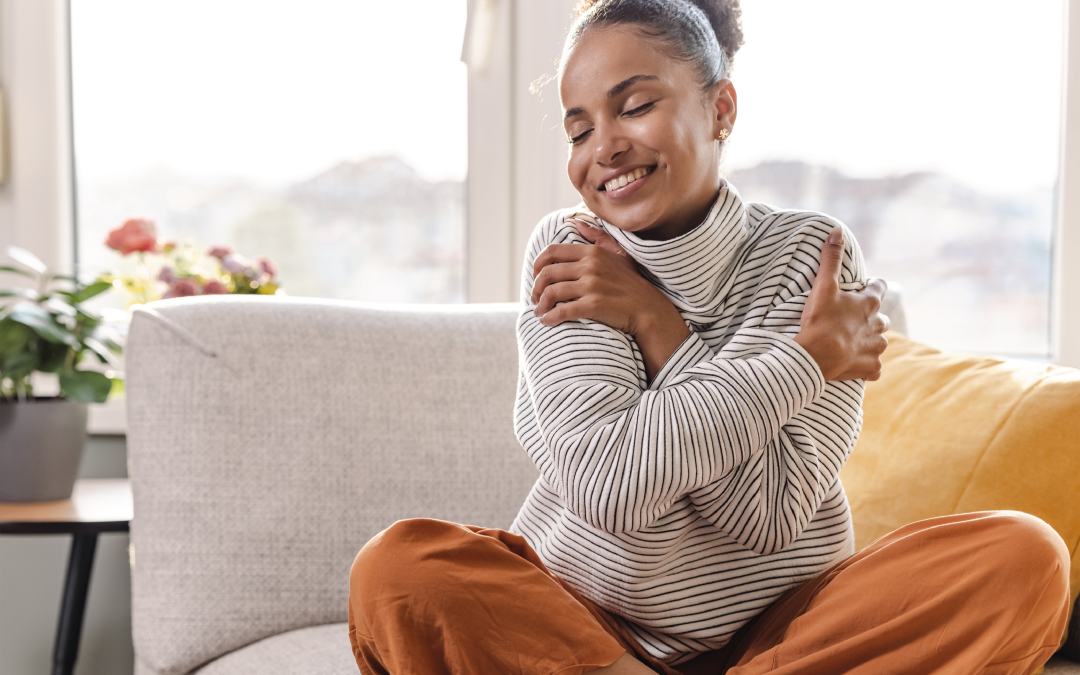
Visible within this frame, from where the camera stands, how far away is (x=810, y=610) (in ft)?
3.05

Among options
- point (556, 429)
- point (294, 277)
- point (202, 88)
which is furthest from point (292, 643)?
point (202, 88)

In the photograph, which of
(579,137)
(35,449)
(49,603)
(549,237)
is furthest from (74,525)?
(579,137)

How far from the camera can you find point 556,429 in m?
0.94

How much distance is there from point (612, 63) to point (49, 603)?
179cm

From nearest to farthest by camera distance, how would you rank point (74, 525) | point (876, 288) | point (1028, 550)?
point (1028, 550) → point (876, 288) → point (74, 525)

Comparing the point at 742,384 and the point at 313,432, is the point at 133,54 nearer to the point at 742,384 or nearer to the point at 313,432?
the point at 313,432

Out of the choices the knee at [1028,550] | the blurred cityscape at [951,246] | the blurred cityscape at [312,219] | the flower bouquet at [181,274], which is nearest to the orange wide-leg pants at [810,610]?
the knee at [1028,550]

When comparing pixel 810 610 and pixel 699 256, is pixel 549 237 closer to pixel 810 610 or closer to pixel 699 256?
pixel 699 256

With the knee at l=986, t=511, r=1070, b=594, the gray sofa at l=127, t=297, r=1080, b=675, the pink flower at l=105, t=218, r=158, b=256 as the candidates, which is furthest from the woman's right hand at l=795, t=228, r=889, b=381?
the pink flower at l=105, t=218, r=158, b=256

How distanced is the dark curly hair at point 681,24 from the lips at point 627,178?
130 millimetres

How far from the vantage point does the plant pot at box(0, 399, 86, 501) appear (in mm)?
1545

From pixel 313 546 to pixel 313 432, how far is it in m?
0.16

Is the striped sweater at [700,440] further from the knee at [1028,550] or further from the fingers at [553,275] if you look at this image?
the knee at [1028,550]

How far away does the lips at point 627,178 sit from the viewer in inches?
39.8
